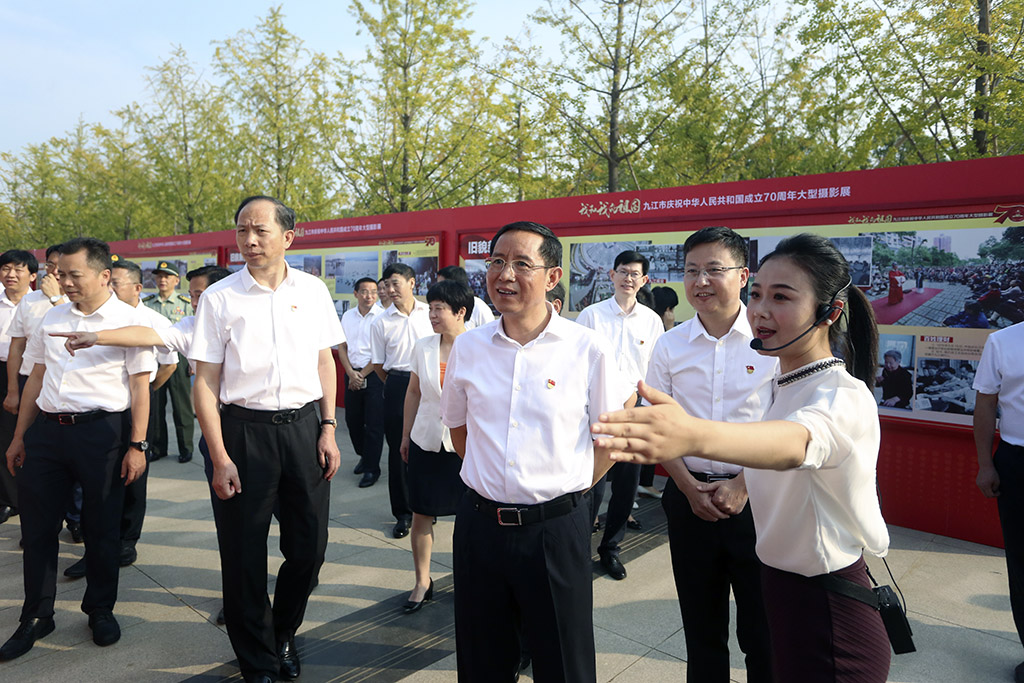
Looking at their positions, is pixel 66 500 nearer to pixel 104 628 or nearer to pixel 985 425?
pixel 104 628

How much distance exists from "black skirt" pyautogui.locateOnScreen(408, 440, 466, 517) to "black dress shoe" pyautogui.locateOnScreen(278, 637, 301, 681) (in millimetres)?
888

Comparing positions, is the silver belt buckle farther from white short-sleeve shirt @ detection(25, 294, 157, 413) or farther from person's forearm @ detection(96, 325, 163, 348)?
white short-sleeve shirt @ detection(25, 294, 157, 413)

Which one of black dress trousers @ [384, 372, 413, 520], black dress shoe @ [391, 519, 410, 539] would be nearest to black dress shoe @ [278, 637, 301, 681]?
black dress trousers @ [384, 372, 413, 520]

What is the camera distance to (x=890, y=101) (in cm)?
1007

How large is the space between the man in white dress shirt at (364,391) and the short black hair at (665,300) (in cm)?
264

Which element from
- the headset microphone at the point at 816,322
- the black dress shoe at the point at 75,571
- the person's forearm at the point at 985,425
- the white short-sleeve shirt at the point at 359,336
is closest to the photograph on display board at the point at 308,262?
the white short-sleeve shirt at the point at 359,336

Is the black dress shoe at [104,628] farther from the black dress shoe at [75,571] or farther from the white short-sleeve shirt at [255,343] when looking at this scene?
the white short-sleeve shirt at [255,343]

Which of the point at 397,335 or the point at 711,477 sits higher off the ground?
the point at 397,335

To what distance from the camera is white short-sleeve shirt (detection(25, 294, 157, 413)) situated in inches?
135

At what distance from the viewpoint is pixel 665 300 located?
6164mm

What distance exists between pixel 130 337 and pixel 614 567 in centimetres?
313

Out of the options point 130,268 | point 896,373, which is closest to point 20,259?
point 130,268

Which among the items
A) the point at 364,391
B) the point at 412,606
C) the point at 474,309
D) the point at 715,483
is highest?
the point at 474,309

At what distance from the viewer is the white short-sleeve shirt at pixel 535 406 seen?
2.10 m
